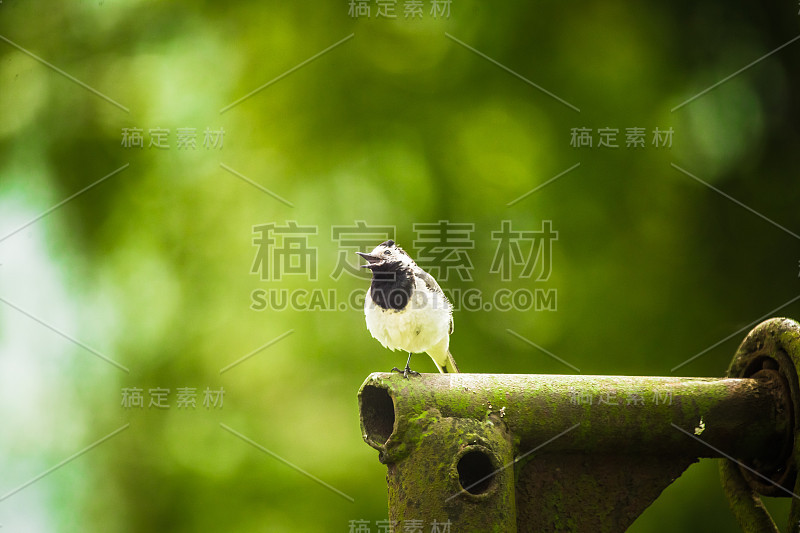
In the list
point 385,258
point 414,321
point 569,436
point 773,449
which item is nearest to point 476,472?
point 569,436

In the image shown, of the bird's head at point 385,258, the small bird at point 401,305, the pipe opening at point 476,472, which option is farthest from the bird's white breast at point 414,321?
the pipe opening at point 476,472

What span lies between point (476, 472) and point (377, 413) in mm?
287

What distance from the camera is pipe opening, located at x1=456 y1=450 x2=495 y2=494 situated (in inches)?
59.5

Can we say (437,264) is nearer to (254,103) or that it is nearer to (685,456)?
(254,103)

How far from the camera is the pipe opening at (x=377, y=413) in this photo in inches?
64.1

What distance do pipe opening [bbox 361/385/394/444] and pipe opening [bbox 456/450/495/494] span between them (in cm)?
20

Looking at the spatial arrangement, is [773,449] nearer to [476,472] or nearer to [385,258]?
[476,472]

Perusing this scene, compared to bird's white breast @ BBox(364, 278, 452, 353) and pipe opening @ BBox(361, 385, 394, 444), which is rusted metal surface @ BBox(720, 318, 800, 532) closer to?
pipe opening @ BBox(361, 385, 394, 444)

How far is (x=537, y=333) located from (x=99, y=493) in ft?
8.57

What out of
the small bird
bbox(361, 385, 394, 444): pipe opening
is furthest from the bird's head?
bbox(361, 385, 394, 444): pipe opening

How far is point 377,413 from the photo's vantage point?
167 cm

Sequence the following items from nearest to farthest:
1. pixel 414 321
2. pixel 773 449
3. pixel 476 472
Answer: pixel 476 472 → pixel 773 449 → pixel 414 321

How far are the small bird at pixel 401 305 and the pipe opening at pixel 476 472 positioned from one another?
97 cm

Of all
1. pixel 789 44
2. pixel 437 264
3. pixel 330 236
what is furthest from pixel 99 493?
pixel 789 44
